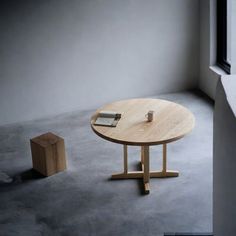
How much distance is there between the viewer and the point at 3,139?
16.6 ft

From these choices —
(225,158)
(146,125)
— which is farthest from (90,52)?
(225,158)

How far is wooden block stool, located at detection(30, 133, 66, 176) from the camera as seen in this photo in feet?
13.7

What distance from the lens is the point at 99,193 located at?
394cm

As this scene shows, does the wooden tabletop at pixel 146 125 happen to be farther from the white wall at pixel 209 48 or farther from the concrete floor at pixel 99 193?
the white wall at pixel 209 48

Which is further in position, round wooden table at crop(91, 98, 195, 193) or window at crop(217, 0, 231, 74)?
window at crop(217, 0, 231, 74)

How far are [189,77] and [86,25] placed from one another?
1.54 meters

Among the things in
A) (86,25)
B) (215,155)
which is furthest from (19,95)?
(215,155)

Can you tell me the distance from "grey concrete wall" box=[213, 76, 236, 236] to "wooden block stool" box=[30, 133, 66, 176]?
6.68 feet

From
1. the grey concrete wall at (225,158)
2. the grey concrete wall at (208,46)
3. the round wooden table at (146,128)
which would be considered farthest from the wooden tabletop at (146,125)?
the grey concrete wall at (208,46)

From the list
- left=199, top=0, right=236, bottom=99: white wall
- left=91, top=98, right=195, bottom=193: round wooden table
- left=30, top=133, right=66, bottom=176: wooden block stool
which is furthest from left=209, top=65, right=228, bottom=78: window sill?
left=30, top=133, right=66, bottom=176: wooden block stool

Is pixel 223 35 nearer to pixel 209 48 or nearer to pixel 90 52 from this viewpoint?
pixel 209 48

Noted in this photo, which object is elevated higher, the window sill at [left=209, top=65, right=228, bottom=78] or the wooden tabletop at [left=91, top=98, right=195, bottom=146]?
the wooden tabletop at [left=91, top=98, right=195, bottom=146]

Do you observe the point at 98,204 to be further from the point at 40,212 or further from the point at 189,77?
the point at 189,77

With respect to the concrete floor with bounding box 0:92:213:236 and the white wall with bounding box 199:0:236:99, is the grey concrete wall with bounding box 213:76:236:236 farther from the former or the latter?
the white wall with bounding box 199:0:236:99
